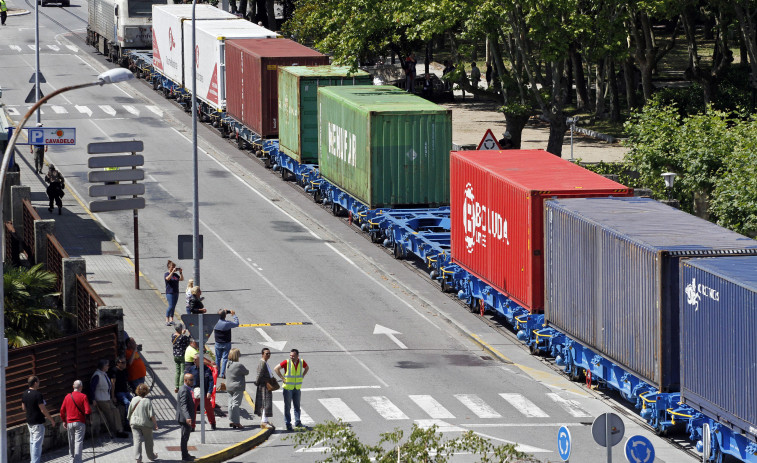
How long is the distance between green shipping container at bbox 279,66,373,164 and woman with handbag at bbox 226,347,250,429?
23.1 meters

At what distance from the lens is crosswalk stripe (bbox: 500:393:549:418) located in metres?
26.7

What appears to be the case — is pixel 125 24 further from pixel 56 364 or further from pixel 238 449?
pixel 238 449

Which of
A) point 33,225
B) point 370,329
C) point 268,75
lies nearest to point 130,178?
point 33,225

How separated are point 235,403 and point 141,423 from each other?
273 cm

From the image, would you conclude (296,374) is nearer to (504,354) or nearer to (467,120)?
(504,354)

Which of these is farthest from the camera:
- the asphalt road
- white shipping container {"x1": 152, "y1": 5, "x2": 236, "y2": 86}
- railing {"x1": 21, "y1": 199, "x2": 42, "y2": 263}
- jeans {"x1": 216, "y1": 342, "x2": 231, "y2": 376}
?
white shipping container {"x1": 152, "y1": 5, "x2": 236, "y2": 86}

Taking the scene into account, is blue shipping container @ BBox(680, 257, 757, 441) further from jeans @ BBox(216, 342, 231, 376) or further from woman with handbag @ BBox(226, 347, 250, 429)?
jeans @ BBox(216, 342, 231, 376)

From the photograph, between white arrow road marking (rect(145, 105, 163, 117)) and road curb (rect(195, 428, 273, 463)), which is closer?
road curb (rect(195, 428, 273, 463))

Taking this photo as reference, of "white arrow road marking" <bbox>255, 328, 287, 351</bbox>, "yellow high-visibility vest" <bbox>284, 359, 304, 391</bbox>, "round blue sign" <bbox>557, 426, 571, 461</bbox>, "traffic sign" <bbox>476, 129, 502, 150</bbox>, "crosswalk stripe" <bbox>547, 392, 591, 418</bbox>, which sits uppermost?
"traffic sign" <bbox>476, 129, 502, 150</bbox>

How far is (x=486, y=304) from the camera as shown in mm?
34719

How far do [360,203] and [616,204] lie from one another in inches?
605

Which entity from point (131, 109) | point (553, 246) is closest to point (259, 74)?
point (131, 109)

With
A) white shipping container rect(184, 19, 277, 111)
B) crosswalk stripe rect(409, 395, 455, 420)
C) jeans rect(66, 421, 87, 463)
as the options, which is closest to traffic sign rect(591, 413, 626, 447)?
crosswalk stripe rect(409, 395, 455, 420)

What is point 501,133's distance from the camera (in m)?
60.6
